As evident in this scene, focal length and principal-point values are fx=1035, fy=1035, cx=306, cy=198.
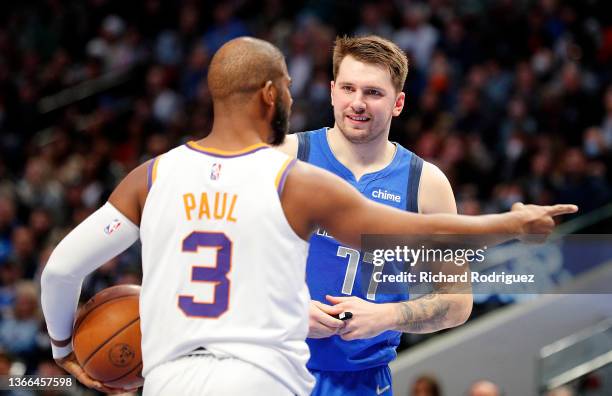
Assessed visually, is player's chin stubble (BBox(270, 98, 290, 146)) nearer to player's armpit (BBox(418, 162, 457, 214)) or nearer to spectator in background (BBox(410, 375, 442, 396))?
player's armpit (BBox(418, 162, 457, 214))

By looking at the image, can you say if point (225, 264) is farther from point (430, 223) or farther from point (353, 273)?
point (353, 273)

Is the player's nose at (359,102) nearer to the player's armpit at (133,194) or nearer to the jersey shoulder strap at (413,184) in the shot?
the jersey shoulder strap at (413,184)

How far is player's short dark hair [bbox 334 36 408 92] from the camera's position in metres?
5.37

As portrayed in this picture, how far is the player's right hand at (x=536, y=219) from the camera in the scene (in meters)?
4.01

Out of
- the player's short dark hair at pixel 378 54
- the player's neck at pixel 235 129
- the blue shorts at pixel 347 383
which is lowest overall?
the blue shorts at pixel 347 383

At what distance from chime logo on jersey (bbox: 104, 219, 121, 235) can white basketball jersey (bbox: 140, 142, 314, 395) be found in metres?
0.15

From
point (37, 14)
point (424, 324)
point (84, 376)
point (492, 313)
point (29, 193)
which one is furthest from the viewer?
point (37, 14)

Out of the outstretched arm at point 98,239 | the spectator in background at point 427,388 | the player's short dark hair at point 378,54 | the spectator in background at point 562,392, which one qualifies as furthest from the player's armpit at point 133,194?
the spectator in background at point 562,392

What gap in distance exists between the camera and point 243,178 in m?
3.88

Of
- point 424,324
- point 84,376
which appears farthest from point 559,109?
point 84,376

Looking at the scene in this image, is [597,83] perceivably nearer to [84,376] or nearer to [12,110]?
[12,110]

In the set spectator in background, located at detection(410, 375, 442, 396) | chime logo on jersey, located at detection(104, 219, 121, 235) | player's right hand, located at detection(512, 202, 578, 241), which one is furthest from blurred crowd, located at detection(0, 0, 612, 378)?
player's right hand, located at detection(512, 202, 578, 241)

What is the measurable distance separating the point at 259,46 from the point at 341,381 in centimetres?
207

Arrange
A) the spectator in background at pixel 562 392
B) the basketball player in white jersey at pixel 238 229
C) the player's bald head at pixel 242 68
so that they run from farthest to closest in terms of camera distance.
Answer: the spectator in background at pixel 562 392, the player's bald head at pixel 242 68, the basketball player in white jersey at pixel 238 229
